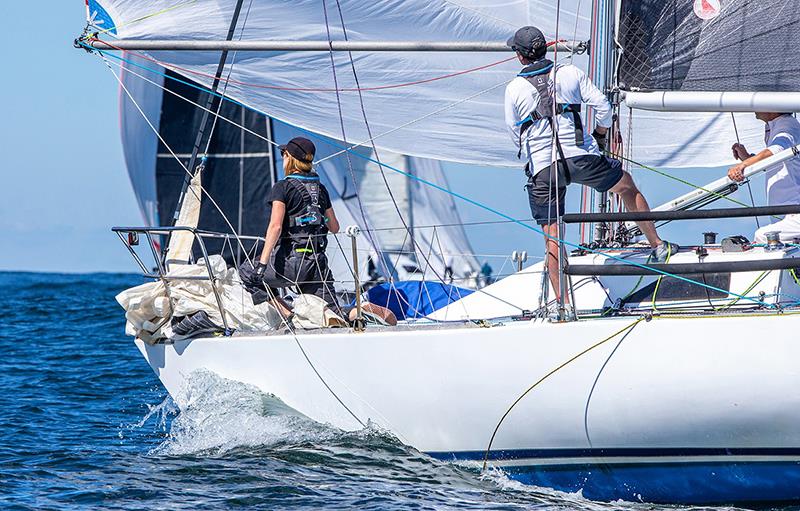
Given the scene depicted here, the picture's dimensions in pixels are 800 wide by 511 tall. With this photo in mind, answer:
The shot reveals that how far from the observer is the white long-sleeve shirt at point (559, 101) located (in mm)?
5594

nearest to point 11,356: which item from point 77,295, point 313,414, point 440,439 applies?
point 313,414

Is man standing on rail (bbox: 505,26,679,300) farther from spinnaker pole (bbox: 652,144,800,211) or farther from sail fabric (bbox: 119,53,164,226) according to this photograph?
sail fabric (bbox: 119,53,164,226)

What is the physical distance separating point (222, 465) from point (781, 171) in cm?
335

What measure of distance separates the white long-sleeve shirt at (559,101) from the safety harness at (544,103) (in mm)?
17

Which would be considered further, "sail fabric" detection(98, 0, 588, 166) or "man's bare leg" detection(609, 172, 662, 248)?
"sail fabric" detection(98, 0, 588, 166)

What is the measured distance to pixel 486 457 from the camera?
536cm

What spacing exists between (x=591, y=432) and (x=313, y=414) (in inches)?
63.3

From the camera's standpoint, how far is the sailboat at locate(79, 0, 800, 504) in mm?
4816

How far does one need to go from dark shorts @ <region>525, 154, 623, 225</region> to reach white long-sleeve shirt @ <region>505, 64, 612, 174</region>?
0.04m

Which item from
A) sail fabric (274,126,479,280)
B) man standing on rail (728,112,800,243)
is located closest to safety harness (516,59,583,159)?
man standing on rail (728,112,800,243)

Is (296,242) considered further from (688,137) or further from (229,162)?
(229,162)

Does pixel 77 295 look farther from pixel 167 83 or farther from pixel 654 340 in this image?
pixel 654 340

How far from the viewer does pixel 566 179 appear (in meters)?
5.62

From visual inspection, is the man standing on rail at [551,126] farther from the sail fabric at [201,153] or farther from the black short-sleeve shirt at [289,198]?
the sail fabric at [201,153]
